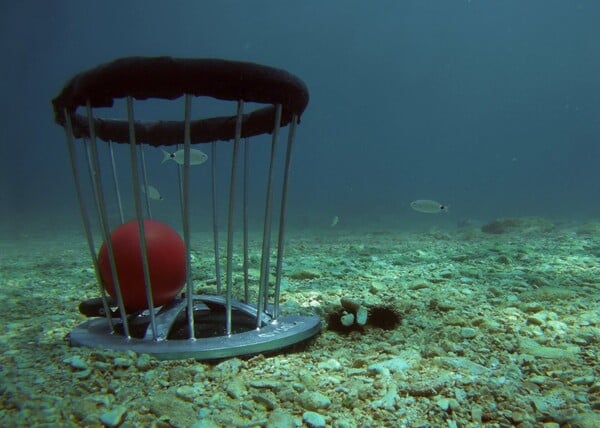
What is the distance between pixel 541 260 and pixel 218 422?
16.9 ft

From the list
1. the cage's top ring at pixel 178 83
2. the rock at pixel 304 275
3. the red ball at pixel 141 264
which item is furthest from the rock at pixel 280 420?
the rock at pixel 304 275

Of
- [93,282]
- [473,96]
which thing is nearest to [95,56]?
[93,282]

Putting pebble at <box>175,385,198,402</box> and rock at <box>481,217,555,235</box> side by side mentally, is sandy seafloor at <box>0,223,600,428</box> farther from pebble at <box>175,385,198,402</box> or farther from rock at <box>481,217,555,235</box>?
rock at <box>481,217,555,235</box>

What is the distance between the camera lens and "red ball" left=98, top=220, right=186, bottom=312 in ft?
8.63

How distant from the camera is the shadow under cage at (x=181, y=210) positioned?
6.68ft

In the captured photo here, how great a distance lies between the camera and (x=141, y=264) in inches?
103

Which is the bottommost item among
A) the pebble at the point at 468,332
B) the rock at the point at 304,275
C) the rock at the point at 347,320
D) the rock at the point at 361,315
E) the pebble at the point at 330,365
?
the rock at the point at 304,275

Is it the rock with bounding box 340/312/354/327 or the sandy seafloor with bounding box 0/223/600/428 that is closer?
the sandy seafloor with bounding box 0/223/600/428

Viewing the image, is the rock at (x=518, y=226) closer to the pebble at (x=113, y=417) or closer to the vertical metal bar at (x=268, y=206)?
the vertical metal bar at (x=268, y=206)

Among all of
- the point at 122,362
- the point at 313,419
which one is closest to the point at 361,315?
the point at 313,419

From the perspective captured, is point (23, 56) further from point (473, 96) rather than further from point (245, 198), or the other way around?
point (473, 96)

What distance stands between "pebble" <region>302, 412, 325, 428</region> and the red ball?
1453 mm

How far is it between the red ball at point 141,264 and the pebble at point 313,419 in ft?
4.77

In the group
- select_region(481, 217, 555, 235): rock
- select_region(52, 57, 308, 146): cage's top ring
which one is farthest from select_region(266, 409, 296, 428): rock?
select_region(481, 217, 555, 235): rock
